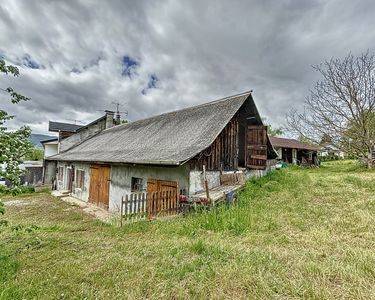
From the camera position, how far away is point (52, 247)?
455 centimetres

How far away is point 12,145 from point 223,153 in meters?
7.26

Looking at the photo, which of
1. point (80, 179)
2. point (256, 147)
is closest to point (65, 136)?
point (80, 179)

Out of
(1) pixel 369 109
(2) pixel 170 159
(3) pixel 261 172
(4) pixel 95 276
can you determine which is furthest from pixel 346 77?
(4) pixel 95 276

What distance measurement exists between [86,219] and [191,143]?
5061 mm

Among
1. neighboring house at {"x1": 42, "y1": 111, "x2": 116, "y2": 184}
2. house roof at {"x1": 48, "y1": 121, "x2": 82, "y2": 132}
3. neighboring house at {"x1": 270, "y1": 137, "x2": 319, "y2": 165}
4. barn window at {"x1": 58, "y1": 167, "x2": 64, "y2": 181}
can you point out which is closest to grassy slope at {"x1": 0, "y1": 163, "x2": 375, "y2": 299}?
barn window at {"x1": 58, "y1": 167, "x2": 64, "y2": 181}

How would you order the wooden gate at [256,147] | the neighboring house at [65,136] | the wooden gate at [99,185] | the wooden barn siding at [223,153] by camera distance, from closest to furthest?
the wooden barn siding at [223,153] < the wooden gate at [256,147] < the wooden gate at [99,185] < the neighboring house at [65,136]

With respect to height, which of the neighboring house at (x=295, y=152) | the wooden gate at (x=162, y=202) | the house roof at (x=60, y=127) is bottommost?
the wooden gate at (x=162, y=202)

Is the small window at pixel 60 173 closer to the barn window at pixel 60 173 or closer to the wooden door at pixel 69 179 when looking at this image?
the barn window at pixel 60 173

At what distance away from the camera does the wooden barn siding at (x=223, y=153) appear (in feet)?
26.7

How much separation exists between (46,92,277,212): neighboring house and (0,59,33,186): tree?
390 centimetres

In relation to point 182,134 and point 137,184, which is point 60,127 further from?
point 182,134

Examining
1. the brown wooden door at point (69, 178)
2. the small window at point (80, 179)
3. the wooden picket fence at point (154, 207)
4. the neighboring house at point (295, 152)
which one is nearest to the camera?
the wooden picket fence at point (154, 207)

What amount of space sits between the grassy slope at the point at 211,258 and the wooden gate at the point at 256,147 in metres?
4.04

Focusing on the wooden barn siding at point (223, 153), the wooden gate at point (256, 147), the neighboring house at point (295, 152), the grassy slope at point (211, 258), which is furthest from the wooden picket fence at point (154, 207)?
the neighboring house at point (295, 152)
